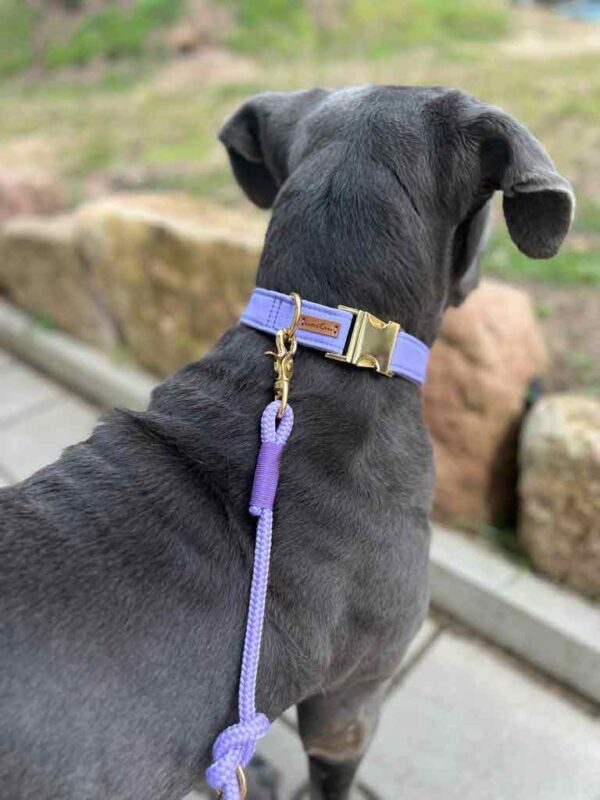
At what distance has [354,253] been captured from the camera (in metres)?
1.55

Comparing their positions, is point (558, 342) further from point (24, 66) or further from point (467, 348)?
point (24, 66)

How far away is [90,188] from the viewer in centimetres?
565

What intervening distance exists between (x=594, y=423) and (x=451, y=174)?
47.4 inches

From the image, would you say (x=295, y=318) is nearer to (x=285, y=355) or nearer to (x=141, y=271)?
(x=285, y=355)

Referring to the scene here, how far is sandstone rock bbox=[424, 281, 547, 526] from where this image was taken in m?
2.75

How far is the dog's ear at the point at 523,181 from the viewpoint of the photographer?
1455 mm

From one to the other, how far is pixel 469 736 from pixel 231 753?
4.45 feet

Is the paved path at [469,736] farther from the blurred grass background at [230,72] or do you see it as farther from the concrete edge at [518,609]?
the blurred grass background at [230,72]

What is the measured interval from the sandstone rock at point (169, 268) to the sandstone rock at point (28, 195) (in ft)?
3.79

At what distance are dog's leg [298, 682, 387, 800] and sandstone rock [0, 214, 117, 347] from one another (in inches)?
113

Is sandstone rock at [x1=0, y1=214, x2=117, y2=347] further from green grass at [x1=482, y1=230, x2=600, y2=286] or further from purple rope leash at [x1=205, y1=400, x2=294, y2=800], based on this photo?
Answer: purple rope leash at [x1=205, y1=400, x2=294, y2=800]

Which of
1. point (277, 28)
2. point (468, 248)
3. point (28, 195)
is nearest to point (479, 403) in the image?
point (468, 248)

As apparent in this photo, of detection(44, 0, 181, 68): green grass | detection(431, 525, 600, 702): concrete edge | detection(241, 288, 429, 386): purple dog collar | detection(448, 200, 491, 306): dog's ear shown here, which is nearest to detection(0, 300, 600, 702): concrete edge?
A: detection(431, 525, 600, 702): concrete edge

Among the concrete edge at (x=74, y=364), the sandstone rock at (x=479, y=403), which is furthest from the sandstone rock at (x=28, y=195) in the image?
the sandstone rock at (x=479, y=403)
